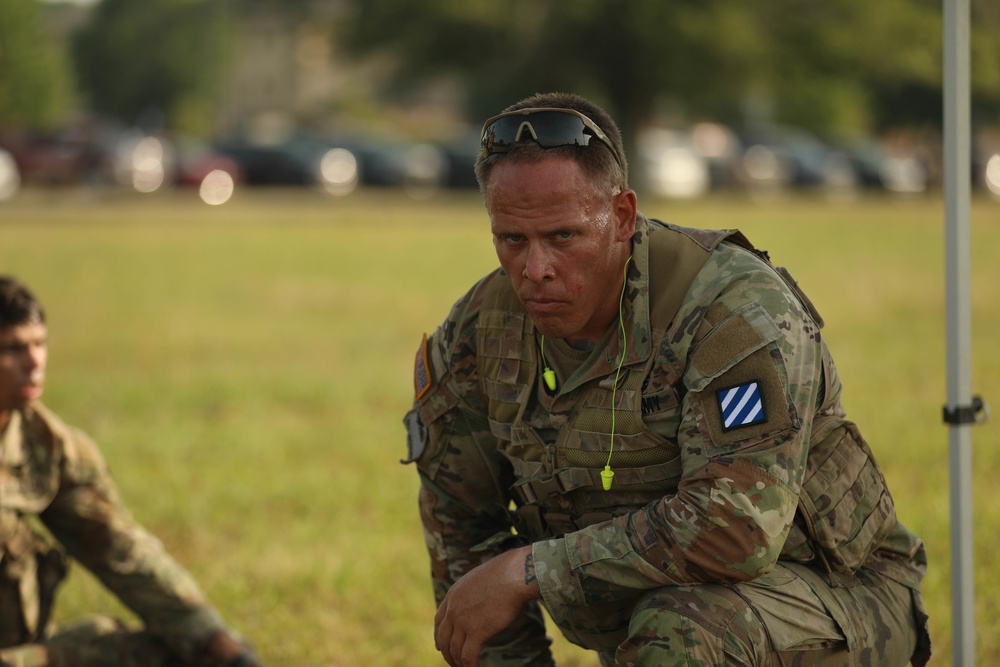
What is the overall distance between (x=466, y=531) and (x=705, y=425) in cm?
82

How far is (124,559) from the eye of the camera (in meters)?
3.90

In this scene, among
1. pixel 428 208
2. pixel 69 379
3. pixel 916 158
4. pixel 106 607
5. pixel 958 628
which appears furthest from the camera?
pixel 916 158

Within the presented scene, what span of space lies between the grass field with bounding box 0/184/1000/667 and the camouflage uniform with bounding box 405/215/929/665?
120cm

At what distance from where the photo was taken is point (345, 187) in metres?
35.1

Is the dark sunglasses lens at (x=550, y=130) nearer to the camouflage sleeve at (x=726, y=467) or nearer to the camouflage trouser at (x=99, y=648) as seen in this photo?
the camouflage sleeve at (x=726, y=467)

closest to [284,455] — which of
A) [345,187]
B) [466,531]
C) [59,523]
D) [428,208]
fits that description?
[59,523]

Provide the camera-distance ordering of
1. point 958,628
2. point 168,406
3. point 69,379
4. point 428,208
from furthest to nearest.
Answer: point 428,208 → point 69,379 → point 168,406 → point 958,628

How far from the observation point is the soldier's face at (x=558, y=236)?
107 inches

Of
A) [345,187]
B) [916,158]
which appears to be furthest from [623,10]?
[916,158]

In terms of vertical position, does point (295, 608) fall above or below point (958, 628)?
below

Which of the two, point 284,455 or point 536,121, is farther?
point 284,455

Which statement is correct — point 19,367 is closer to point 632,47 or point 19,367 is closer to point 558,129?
point 558,129

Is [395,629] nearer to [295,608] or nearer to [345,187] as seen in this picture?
[295,608]

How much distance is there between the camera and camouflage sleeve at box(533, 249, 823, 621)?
2596 mm
